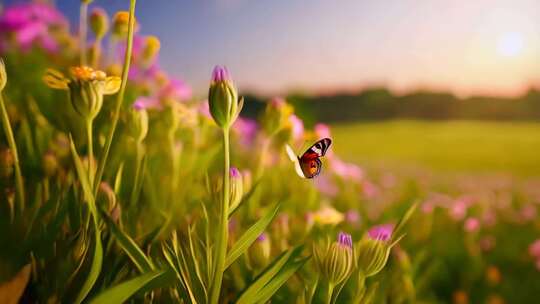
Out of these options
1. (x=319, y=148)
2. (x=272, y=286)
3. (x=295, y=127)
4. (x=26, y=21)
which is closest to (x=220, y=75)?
(x=319, y=148)

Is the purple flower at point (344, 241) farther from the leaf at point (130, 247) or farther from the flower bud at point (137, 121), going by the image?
the flower bud at point (137, 121)

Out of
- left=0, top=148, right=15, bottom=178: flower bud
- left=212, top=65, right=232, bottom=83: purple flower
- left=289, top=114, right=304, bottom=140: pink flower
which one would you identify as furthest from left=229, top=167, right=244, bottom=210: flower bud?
left=289, top=114, right=304, bottom=140: pink flower

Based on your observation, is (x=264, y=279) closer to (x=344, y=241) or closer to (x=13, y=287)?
(x=344, y=241)

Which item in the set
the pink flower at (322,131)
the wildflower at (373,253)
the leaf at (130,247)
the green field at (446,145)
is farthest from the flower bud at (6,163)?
the green field at (446,145)

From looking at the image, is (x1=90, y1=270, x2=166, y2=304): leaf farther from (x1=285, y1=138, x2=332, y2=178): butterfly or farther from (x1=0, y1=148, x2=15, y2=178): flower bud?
(x1=0, y1=148, x2=15, y2=178): flower bud

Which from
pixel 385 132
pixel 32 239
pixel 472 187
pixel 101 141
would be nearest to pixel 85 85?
pixel 32 239

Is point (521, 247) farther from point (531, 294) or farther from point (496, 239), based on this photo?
point (531, 294)
